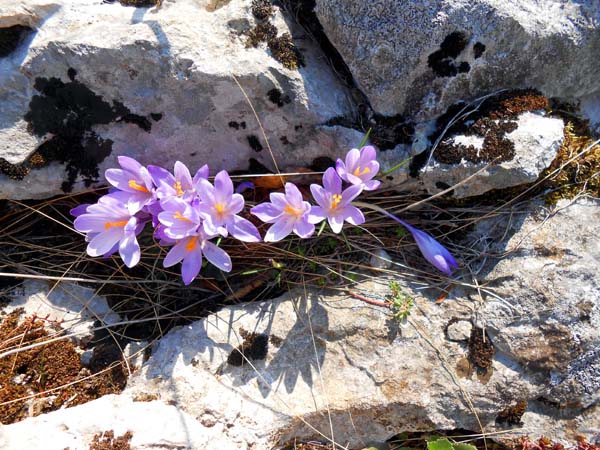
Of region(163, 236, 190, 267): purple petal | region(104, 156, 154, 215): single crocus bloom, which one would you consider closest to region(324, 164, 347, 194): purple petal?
region(163, 236, 190, 267): purple petal

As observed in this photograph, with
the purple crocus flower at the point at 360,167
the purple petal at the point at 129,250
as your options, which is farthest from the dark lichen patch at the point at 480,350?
the purple petal at the point at 129,250

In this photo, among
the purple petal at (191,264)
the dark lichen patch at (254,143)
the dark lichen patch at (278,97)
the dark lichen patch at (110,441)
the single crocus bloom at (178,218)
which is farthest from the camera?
the dark lichen patch at (254,143)

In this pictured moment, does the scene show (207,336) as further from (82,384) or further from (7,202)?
(7,202)

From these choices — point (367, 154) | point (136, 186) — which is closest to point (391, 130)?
point (367, 154)

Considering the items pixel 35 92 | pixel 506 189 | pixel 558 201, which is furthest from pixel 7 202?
pixel 558 201

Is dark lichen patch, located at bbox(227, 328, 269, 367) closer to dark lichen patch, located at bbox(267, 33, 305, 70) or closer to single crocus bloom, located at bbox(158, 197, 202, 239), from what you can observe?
single crocus bloom, located at bbox(158, 197, 202, 239)

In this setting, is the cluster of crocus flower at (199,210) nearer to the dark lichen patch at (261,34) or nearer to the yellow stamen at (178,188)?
the yellow stamen at (178,188)
